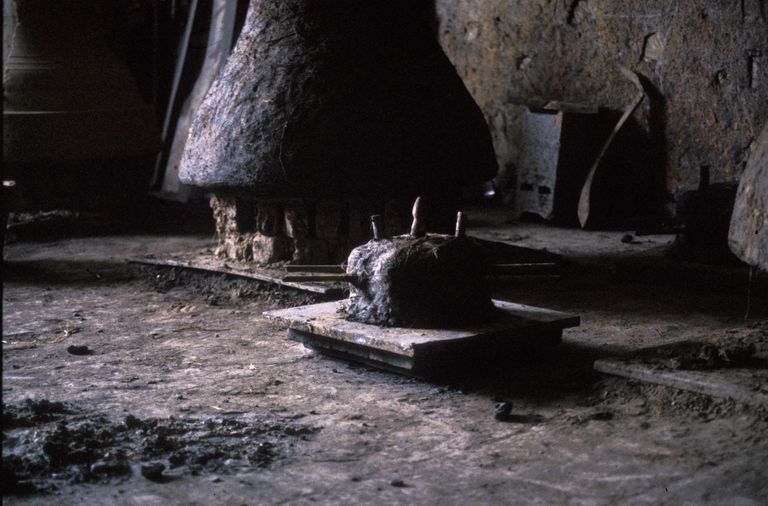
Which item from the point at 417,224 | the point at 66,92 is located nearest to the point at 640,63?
the point at 417,224

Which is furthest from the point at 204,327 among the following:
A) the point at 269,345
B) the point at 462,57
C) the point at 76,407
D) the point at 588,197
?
the point at 462,57

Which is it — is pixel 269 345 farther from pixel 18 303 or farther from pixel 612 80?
pixel 612 80

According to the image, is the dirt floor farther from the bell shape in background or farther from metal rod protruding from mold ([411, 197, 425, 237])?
the bell shape in background

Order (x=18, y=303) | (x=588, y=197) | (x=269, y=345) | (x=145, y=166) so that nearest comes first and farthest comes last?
(x=269, y=345)
(x=18, y=303)
(x=588, y=197)
(x=145, y=166)

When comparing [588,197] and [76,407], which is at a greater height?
[588,197]

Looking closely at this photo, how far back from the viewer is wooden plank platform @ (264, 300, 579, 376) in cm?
322

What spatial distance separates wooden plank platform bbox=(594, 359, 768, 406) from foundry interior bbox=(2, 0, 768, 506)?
1cm

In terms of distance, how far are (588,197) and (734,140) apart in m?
1.14

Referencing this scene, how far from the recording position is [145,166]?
8.23 metres

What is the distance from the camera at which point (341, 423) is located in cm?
285

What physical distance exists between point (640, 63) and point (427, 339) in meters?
4.73

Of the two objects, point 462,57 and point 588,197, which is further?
point 462,57

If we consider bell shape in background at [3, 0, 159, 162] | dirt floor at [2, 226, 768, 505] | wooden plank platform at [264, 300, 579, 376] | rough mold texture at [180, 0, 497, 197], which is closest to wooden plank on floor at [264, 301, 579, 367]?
wooden plank platform at [264, 300, 579, 376]

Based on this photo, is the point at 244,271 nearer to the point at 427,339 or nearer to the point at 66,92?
the point at 427,339
